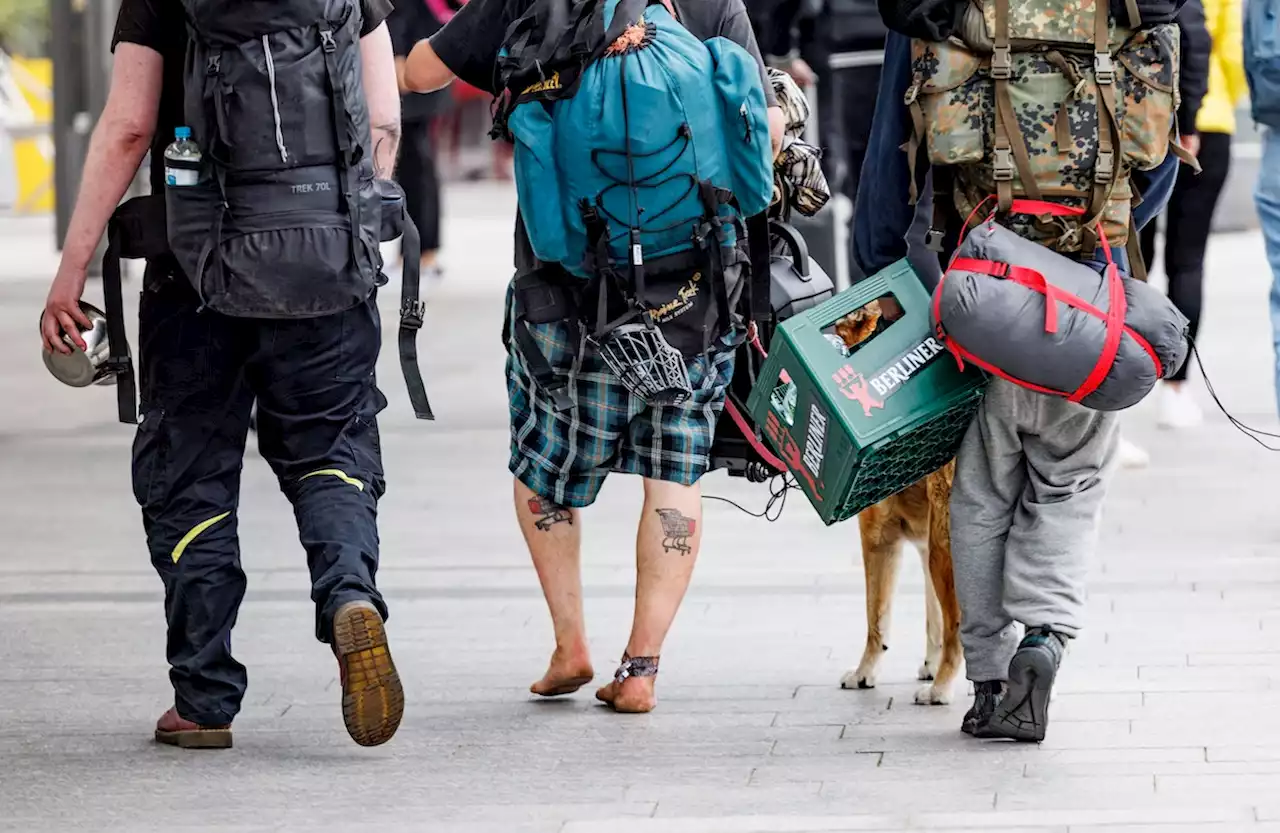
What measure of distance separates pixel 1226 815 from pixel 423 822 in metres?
1.49

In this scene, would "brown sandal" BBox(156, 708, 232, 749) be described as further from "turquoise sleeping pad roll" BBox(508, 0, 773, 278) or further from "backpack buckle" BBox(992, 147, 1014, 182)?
"backpack buckle" BBox(992, 147, 1014, 182)

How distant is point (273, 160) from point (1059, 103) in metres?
1.58

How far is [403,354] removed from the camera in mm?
5133

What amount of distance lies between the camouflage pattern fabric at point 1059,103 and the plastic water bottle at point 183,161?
1.49 m

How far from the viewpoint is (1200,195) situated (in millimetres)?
8539

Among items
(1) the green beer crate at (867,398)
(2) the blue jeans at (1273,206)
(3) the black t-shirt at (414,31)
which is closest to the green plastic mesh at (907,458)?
(1) the green beer crate at (867,398)

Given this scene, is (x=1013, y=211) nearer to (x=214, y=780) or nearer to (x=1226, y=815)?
(x=1226, y=815)

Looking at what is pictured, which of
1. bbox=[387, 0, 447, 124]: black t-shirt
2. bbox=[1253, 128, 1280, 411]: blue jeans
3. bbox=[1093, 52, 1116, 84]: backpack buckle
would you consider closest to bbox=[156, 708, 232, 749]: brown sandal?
bbox=[1093, 52, 1116, 84]: backpack buckle

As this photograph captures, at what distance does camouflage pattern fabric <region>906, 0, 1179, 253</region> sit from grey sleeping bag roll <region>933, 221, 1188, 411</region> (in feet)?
0.53

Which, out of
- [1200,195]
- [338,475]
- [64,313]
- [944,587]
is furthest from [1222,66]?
[64,313]

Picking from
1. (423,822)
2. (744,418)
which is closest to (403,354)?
(744,418)

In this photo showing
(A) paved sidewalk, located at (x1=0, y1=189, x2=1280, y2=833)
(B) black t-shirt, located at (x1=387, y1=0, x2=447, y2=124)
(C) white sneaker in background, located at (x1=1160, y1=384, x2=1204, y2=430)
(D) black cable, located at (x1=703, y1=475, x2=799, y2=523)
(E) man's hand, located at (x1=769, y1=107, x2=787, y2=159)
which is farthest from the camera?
(B) black t-shirt, located at (x1=387, y1=0, x2=447, y2=124)

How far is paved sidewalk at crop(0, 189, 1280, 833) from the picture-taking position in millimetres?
4441

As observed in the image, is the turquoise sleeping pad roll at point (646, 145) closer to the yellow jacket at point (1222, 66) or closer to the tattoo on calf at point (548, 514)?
the tattoo on calf at point (548, 514)
